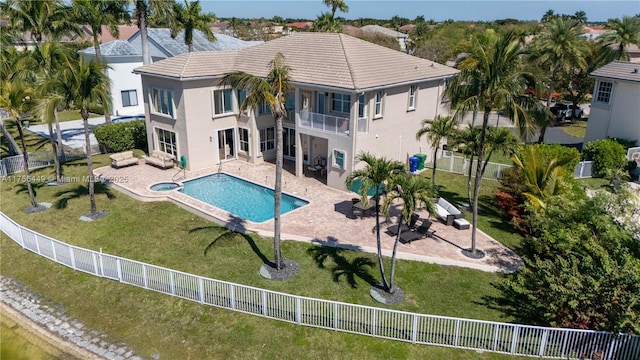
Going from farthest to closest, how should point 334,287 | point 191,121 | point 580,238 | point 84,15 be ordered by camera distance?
1. point 84,15
2. point 191,121
3. point 334,287
4. point 580,238

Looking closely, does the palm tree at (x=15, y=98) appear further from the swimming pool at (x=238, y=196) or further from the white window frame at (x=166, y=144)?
the white window frame at (x=166, y=144)

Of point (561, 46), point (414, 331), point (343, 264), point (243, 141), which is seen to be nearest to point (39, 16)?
point (243, 141)

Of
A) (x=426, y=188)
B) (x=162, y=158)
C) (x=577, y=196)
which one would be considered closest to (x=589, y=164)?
(x=577, y=196)

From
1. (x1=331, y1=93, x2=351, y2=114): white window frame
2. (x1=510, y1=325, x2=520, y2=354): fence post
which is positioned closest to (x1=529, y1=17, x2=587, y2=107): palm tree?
(x1=331, y1=93, x2=351, y2=114): white window frame

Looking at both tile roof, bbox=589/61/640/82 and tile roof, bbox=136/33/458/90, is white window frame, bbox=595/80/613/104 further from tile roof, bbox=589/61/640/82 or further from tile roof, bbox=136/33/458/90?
tile roof, bbox=136/33/458/90

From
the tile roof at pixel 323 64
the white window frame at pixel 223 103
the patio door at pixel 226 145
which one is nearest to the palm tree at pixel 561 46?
the tile roof at pixel 323 64

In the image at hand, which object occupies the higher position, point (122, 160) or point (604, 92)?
point (604, 92)

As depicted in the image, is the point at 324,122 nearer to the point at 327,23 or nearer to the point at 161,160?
the point at 161,160

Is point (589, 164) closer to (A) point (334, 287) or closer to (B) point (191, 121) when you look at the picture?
(A) point (334, 287)
